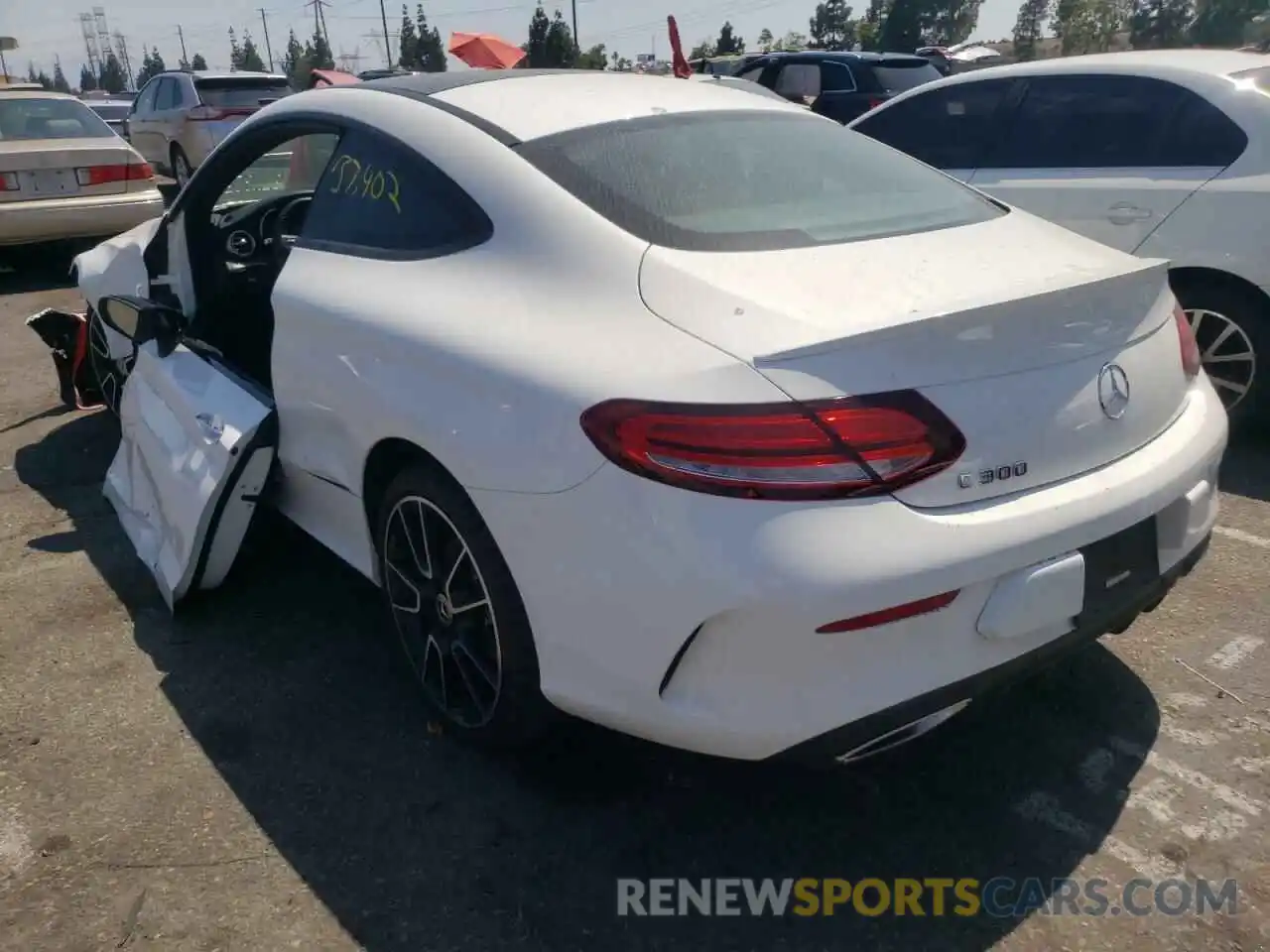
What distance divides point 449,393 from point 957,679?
1.15 m

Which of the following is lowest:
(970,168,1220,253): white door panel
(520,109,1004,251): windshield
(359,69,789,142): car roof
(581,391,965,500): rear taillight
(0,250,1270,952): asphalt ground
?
Answer: (0,250,1270,952): asphalt ground

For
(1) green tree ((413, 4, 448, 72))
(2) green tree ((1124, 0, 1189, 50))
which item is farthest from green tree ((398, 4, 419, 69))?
(2) green tree ((1124, 0, 1189, 50))

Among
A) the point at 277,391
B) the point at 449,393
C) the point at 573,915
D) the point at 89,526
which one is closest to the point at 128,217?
the point at 89,526

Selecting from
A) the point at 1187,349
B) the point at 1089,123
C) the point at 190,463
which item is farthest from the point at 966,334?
the point at 1089,123

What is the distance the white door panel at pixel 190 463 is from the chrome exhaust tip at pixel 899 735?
1849 millimetres

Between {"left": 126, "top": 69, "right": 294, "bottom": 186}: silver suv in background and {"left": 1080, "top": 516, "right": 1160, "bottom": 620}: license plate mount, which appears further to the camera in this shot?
{"left": 126, "top": 69, "right": 294, "bottom": 186}: silver suv in background

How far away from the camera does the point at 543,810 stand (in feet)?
7.88

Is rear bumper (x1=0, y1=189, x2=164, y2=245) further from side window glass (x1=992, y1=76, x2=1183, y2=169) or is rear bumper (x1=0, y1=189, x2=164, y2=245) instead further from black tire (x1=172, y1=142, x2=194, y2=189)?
side window glass (x1=992, y1=76, x2=1183, y2=169)

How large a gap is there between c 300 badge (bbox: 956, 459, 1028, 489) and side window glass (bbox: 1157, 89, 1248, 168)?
3.03m

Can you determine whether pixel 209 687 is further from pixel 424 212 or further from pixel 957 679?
pixel 957 679

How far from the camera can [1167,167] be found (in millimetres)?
4391

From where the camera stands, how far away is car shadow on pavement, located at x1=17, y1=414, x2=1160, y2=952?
2.10 m

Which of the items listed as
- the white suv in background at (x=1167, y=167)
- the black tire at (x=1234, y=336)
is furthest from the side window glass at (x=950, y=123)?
the black tire at (x=1234, y=336)

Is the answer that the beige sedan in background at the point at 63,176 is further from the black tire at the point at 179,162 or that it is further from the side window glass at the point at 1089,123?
the side window glass at the point at 1089,123
